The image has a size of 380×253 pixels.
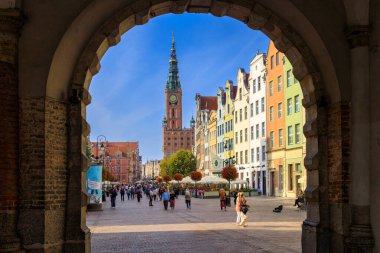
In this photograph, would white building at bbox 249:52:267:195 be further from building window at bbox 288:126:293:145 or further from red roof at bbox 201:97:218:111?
red roof at bbox 201:97:218:111

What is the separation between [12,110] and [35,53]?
1.24 metres

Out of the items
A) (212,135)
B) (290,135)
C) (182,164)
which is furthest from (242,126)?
(182,164)

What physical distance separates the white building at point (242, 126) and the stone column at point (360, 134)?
58.6 m

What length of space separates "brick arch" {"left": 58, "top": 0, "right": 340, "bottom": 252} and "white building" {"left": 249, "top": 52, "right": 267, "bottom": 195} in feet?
166

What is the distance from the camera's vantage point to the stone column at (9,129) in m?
9.61

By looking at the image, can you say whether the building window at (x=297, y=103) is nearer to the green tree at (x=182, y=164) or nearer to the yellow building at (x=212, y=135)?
the yellow building at (x=212, y=135)

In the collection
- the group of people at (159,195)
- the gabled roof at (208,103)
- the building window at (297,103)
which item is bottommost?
the group of people at (159,195)

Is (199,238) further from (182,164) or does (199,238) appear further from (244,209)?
(182,164)

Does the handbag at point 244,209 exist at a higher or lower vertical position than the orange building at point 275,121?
lower

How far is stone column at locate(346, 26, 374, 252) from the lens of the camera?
1070 cm

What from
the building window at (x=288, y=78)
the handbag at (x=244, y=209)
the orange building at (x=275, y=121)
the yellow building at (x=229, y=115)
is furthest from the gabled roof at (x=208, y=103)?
the handbag at (x=244, y=209)

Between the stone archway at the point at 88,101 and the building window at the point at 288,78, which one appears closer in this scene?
the stone archway at the point at 88,101

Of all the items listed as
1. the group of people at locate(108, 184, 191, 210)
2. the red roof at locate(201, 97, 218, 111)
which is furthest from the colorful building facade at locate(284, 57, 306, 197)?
the red roof at locate(201, 97, 218, 111)

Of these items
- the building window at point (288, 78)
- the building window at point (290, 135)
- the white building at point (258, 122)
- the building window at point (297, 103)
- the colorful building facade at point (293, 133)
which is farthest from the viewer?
the white building at point (258, 122)
